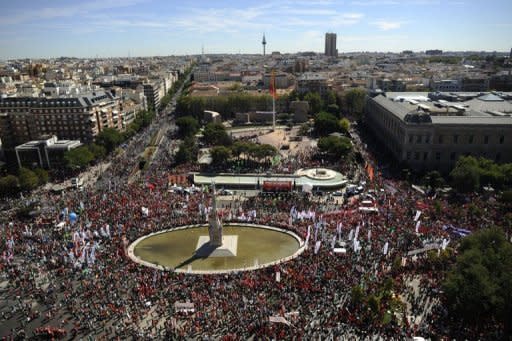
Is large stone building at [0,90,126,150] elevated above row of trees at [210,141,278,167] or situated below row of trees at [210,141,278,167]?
above

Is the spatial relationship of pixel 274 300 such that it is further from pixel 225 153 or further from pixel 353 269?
pixel 225 153

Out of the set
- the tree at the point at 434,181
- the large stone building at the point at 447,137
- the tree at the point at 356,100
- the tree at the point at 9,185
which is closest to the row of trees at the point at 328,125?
the large stone building at the point at 447,137

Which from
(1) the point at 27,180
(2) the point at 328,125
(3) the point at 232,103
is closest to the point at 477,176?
(2) the point at 328,125

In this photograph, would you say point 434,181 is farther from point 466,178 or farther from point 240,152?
point 240,152

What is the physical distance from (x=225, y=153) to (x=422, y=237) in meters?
49.0

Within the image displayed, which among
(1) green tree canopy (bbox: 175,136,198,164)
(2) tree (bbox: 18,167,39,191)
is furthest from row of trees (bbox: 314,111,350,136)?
(2) tree (bbox: 18,167,39,191)

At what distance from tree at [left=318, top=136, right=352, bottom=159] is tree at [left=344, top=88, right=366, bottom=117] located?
208 feet

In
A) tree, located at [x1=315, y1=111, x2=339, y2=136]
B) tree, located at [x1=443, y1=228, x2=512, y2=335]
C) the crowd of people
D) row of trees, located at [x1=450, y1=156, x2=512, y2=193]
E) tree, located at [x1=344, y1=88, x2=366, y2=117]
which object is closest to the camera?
tree, located at [x1=443, y1=228, x2=512, y2=335]

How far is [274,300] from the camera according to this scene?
4072 cm

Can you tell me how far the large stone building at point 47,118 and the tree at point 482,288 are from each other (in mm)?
95919

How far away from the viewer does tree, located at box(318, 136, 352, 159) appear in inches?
3684

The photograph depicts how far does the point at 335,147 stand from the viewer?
9381 centimetres

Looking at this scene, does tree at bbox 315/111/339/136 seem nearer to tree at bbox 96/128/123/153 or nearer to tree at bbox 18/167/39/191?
tree at bbox 96/128/123/153

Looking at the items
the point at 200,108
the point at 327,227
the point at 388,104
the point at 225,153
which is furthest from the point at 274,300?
the point at 200,108
